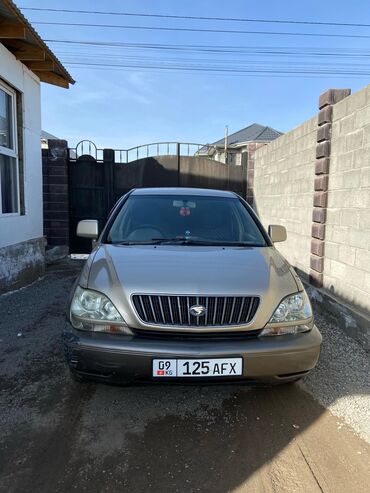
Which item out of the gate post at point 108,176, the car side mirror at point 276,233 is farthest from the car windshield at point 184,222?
the gate post at point 108,176

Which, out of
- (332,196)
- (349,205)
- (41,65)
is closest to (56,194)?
(41,65)

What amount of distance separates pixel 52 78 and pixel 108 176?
226 cm

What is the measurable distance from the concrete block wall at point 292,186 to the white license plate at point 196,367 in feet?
11.9

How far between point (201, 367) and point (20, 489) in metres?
1.13

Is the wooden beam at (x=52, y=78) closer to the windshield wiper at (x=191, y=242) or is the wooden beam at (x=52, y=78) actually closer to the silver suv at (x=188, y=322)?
the windshield wiper at (x=191, y=242)

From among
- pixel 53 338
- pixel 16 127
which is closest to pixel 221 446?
pixel 53 338

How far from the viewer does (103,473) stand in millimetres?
2135

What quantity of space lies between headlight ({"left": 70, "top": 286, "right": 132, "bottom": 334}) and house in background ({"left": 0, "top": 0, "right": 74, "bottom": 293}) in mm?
3510

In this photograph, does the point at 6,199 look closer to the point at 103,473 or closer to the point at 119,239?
the point at 119,239

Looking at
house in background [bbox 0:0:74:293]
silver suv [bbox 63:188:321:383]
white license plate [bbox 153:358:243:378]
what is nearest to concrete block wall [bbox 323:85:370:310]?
silver suv [bbox 63:188:321:383]

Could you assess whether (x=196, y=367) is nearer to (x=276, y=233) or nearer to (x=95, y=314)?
(x=95, y=314)

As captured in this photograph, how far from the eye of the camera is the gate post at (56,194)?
8406 mm

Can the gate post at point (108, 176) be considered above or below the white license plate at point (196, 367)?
above

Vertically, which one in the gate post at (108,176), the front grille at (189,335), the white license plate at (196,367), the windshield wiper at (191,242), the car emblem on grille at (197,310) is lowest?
the white license plate at (196,367)
